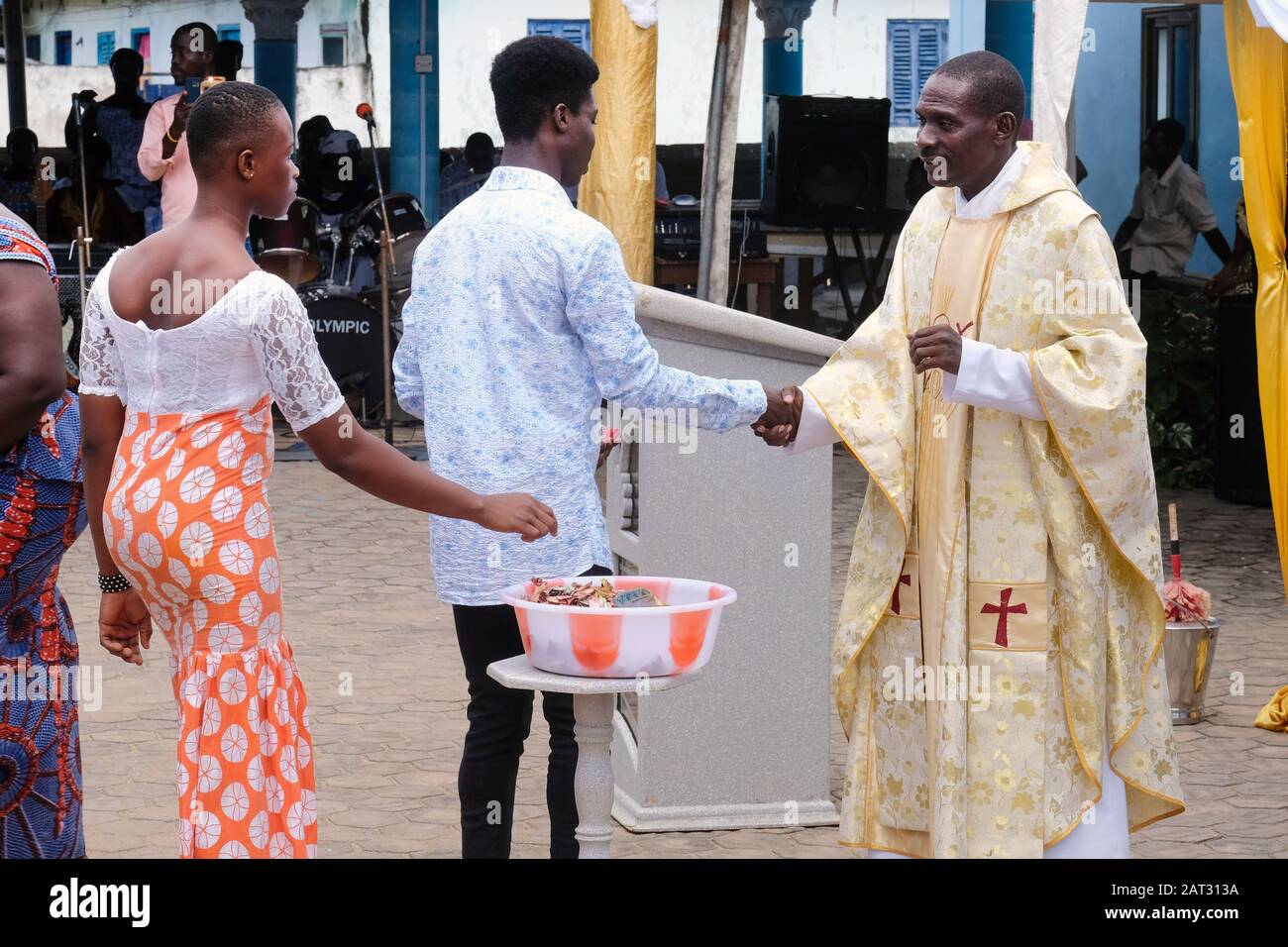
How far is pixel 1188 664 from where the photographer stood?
5.88 m

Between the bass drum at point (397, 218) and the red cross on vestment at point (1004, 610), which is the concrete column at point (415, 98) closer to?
the bass drum at point (397, 218)

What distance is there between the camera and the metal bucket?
5875mm

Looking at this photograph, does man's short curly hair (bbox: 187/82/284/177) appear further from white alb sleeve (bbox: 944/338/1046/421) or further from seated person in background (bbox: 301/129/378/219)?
seated person in background (bbox: 301/129/378/219)

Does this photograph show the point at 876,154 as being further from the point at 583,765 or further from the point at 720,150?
the point at 583,765

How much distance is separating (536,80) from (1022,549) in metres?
1.32

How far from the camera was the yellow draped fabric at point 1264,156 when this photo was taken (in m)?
7.00

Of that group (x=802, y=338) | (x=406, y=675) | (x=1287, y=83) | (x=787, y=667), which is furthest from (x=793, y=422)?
(x=1287, y=83)

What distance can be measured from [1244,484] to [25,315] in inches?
327

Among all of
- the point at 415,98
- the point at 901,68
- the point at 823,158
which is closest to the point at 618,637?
the point at 823,158

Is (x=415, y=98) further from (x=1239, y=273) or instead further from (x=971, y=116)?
(x=971, y=116)

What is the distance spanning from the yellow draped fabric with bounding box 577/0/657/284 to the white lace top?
4.68m

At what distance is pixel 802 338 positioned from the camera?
4457 millimetres

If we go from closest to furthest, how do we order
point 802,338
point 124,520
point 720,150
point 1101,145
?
point 124,520 < point 802,338 < point 720,150 < point 1101,145

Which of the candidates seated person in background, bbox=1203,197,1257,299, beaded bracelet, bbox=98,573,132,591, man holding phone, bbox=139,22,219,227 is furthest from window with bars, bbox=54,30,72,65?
beaded bracelet, bbox=98,573,132,591
